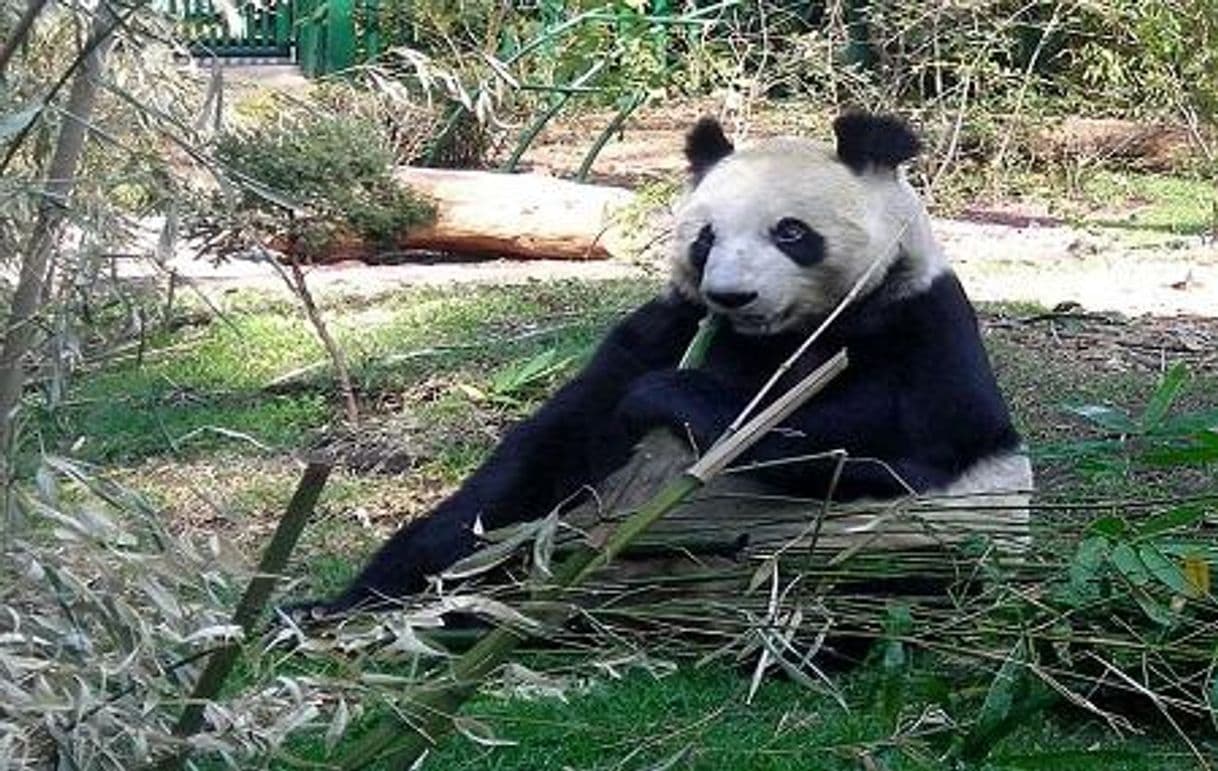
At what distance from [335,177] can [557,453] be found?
5.86 metres

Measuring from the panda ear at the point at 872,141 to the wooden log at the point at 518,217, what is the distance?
571cm

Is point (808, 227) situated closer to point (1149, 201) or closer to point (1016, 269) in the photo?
point (1016, 269)

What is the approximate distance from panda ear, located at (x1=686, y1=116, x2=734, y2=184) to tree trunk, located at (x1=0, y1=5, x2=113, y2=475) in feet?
8.21

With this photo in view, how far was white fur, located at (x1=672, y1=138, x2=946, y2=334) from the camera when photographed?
5582 millimetres

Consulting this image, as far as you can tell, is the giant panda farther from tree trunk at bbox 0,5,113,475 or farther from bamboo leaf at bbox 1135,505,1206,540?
tree trunk at bbox 0,5,113,475

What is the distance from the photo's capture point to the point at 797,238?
5.68 meters

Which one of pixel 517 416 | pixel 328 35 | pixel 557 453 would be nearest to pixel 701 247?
pixel 557 453

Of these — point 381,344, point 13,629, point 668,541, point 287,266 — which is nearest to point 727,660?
point 668,541

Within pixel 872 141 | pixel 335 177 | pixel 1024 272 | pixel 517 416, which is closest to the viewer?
pixel 872 141

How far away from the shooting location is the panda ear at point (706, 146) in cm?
592

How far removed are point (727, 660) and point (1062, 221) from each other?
9.08 m

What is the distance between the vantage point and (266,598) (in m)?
3.00

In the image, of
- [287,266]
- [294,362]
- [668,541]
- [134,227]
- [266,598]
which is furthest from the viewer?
[287,266]

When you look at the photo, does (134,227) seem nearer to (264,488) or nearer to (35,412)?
(35,412)
